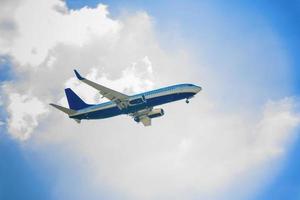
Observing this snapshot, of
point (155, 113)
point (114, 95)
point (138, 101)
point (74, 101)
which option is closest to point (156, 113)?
point (155, 113)

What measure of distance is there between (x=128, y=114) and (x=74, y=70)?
79.6 feet

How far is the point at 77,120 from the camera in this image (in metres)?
127

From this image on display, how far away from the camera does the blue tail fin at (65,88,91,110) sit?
131775 mm

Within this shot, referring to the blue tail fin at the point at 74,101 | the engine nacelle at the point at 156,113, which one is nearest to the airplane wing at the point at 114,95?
the blue tail fin at the point at 74,101

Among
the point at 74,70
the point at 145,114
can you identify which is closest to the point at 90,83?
the point at 74,70

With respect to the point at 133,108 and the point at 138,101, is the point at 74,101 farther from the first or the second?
the point at 138,101

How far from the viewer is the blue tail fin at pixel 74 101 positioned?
132 meters

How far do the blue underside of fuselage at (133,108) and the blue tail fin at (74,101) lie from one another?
5.95 m

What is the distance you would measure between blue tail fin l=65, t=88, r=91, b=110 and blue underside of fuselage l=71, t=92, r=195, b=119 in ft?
19.5

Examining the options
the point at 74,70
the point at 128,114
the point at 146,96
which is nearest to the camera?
the point at 74,70

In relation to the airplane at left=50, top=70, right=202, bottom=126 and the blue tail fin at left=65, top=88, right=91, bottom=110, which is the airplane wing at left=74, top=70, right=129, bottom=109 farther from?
the blue tail fin at left=65, top=88, right=91, bottom=110

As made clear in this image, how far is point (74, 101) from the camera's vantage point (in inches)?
5295

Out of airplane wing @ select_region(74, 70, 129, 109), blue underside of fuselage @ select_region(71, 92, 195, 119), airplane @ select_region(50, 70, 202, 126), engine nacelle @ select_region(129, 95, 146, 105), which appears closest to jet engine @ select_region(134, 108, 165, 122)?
airplane @ select_region(50, 70, 202, 126)

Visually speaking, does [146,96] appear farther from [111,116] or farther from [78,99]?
[78,99]
